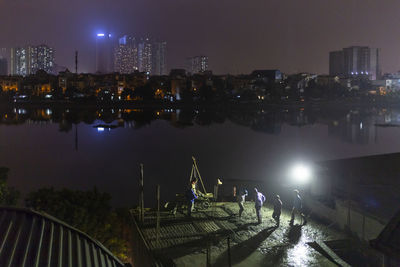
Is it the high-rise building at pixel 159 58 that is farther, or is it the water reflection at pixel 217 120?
the high-rise building at pixel 159 58

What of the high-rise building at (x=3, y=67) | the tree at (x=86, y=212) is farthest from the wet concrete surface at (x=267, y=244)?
the high-rise building at (x=3, y=67)

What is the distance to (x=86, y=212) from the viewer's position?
6.92 metres

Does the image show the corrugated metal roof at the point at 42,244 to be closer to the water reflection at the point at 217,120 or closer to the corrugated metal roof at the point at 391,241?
the corrugated metal roof at the point at 391,241

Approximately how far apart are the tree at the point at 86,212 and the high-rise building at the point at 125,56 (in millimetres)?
115523

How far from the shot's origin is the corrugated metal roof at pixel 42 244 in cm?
272

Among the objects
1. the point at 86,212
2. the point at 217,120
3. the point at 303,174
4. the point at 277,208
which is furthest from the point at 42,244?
the point at 217,120

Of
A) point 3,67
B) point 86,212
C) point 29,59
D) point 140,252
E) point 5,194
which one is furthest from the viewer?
point 29,59

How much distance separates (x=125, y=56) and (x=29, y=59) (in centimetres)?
2657

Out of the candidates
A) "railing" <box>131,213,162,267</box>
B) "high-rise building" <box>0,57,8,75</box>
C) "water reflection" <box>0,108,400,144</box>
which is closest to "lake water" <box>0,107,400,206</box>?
"water reflection" <box>0,108,400,144</box>

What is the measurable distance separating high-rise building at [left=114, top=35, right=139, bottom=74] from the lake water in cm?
7540

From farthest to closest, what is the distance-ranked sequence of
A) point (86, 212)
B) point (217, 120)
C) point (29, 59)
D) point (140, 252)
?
point (29, 59) → point (217, 120) → point (86, 212) → point (140, 252)

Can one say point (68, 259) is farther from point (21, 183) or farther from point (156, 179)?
point (21, 183)

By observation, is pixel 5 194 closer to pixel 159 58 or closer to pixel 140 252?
pixel 140 252

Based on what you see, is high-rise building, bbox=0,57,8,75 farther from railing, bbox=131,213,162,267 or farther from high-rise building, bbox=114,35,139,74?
railing, bbox=131,213,162,267
